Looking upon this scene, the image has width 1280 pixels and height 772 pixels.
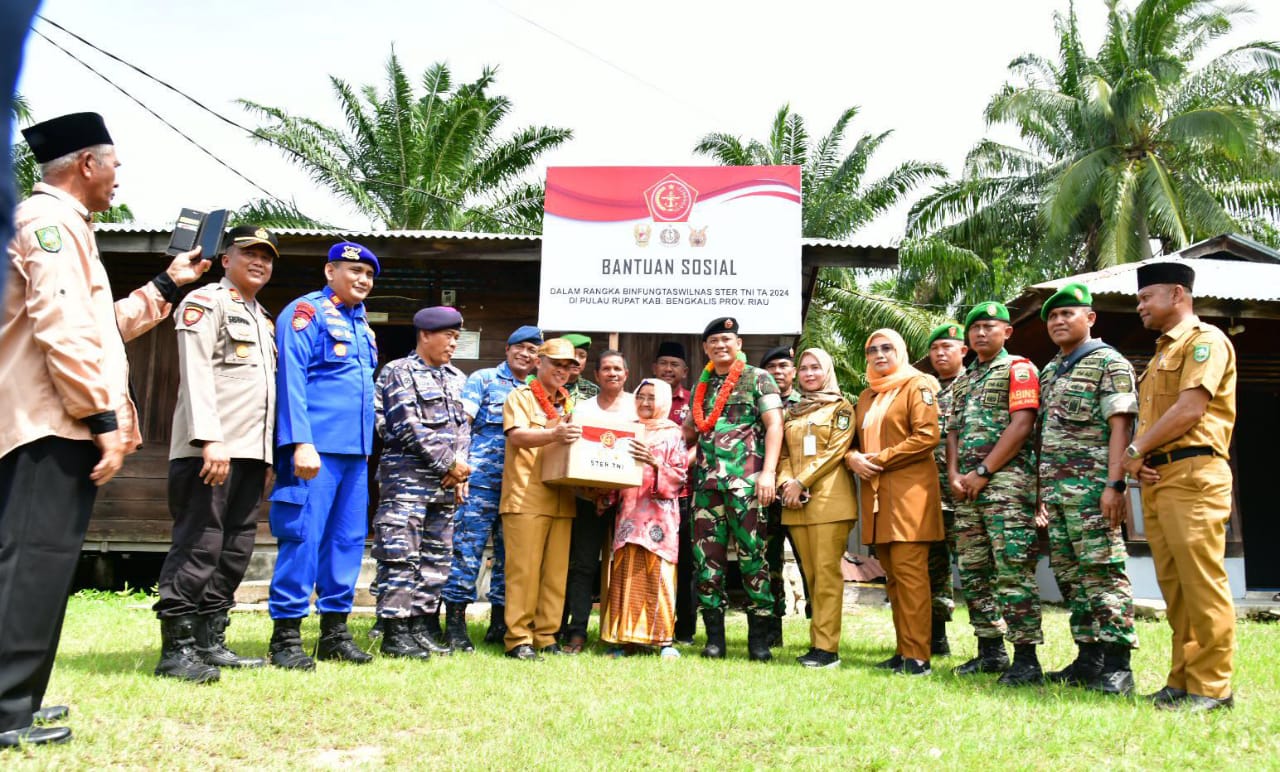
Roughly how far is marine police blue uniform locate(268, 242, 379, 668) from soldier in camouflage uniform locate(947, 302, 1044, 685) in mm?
3291

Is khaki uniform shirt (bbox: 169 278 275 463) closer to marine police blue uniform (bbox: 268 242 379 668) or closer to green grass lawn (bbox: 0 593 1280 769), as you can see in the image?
marine police blue uniform (bbox: 268 242 379 668)

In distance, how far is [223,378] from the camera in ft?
13.5

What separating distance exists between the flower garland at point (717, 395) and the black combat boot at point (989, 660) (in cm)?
198

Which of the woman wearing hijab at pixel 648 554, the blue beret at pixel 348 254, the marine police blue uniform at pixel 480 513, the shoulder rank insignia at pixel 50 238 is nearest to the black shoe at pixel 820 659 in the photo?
the woman wearing hijab at pixel 648 554

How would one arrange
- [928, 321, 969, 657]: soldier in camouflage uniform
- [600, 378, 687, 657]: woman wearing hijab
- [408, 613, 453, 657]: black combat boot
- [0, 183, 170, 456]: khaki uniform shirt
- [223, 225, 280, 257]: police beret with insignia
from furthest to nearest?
[928, 321, 969, 657]: soldier in camouflage uniform < [600, 378, 687, 657]: woman wearing hijab < [408, 613, 453, 657]: black combat boot < [223, 225, 280, 257]: police beret with insignia < [0, 183, 170, 456]: khaki uniform shirt

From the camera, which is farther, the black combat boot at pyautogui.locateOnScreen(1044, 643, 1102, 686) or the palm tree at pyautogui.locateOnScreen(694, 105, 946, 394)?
the palm tree at pyautogui.locateOnScreen(694, 105, 946, 394)

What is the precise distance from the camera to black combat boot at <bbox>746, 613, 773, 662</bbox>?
521cm

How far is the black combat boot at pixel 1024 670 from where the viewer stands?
4.44m

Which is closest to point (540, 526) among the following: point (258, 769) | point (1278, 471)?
point (258, 769)

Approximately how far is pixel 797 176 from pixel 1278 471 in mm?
8570

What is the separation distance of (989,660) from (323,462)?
12.3 ft

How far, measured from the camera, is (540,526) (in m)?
5.16

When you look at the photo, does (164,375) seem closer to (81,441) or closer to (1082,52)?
(81,441)

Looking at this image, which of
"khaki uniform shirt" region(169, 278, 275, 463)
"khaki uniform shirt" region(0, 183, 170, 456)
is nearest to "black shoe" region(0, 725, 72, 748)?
"khaki uniform shirt" region(0, 183, 170, 456)
